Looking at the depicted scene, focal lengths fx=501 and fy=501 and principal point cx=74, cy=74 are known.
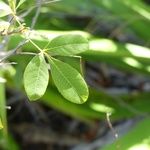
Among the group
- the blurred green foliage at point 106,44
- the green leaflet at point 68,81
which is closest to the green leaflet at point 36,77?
the green leaflet at point 68,81

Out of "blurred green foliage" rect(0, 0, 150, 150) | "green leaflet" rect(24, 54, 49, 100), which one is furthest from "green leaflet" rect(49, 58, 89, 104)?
"blurred green foliage" rect(0, 0, 150, 150)

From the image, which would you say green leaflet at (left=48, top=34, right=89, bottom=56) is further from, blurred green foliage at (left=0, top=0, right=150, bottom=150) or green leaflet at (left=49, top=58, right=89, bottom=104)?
blurred green foliage at (left=0, top=0, right=150, bottom=150)

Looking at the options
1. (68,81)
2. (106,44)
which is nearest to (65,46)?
(68,81)

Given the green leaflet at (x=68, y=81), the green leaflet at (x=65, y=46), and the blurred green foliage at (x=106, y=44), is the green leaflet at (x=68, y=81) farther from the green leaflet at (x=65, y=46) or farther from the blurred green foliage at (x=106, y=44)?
the blurred green foliage at (x=106, y=44)

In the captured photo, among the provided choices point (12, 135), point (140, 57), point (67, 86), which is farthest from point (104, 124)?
point (67, 86)

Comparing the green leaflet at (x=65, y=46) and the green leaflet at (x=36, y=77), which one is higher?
the green leaflet at (x=65, y=46)

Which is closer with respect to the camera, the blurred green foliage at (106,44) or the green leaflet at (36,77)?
the green leaflet at (36,77)
